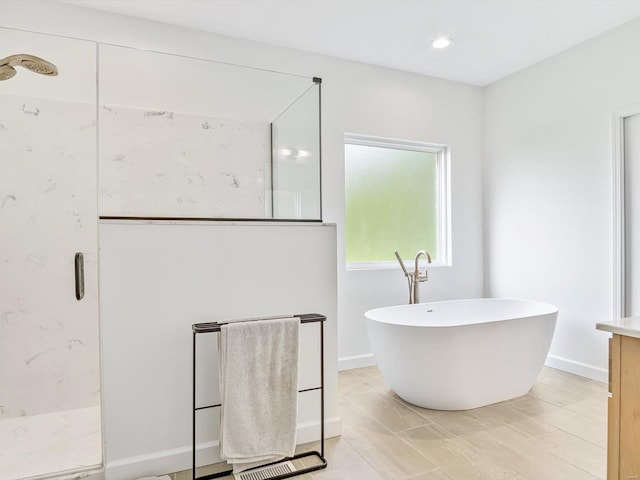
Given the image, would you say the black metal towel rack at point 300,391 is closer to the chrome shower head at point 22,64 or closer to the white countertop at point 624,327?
the white countertop at point 624,327

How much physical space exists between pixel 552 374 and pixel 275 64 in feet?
10.8

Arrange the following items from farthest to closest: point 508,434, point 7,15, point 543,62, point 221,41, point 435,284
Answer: point 435,284, point 543,62, point 221,41, point 7,15, point 508,434

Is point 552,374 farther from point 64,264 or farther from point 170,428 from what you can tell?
point 64,264

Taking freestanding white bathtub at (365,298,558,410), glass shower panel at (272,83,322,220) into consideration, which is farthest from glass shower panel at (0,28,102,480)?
freestanding white bathtub at (365,298,558,410)

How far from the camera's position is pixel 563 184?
345cm

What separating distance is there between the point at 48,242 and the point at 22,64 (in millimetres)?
1094

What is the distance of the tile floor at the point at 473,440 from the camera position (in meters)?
1.96

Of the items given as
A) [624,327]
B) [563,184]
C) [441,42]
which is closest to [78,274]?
[624,327]

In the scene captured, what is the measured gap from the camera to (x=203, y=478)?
1.91 m

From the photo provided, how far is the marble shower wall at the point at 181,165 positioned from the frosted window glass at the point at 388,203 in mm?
1484

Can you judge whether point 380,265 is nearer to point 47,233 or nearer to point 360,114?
point 360,114

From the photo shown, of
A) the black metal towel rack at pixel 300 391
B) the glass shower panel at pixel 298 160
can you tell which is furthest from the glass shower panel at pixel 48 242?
the glass shower panel at pixel 298 160

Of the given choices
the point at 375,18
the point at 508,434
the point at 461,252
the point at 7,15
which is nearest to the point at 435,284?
the point at 461,252

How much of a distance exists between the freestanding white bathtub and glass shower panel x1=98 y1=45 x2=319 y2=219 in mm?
1161
